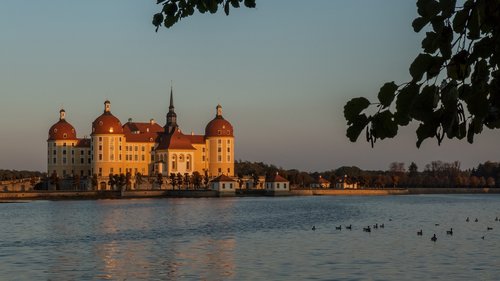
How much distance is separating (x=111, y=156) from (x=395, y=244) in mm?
109588

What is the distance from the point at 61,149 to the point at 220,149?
3037cm

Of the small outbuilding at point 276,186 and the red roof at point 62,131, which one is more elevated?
the red roof at point 62,131

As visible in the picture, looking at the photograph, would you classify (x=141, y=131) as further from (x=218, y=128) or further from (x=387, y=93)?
(x=387, y=93)

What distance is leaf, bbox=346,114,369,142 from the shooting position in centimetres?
421

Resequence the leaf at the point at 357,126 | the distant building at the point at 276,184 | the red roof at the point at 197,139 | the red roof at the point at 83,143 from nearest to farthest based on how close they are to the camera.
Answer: the leaf at the point at 357,126 → the red roof at the point at 83,143 → the distant building at the point at 276,184 → the red roof at the point at 197,139

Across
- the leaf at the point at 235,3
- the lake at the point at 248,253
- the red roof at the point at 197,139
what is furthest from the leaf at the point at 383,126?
the red roof at the point at 197,139

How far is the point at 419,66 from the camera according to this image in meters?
3.79

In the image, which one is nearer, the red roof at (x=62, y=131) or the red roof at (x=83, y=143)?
the red roof at (x=62, y=131)

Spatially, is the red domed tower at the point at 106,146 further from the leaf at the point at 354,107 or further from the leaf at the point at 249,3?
the leaf at the point at 354,107

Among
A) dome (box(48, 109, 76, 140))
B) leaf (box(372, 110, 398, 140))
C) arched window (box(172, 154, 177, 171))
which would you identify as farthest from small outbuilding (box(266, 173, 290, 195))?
leaf (box(372, 110, 398, 140))

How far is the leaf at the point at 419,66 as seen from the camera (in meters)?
3.77

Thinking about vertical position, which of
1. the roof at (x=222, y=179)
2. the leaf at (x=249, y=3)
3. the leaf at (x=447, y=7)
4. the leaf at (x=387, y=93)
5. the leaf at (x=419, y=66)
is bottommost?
the leaf at (x=387, y=93)

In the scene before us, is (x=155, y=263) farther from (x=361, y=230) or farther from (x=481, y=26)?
(x=481, y=26)

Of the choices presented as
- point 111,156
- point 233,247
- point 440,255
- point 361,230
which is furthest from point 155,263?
point 111,156
